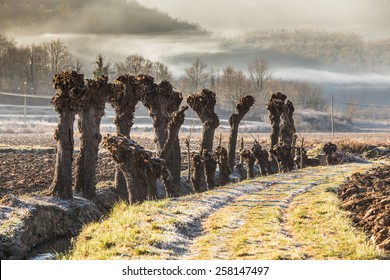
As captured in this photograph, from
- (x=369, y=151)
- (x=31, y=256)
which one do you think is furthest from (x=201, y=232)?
(x=369, y=151)

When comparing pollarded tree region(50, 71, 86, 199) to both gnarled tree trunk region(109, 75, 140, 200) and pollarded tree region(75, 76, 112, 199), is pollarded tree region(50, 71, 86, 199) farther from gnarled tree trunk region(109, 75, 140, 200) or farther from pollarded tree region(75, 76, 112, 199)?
gnarled tree trunk region(109, 75, 140, 200)

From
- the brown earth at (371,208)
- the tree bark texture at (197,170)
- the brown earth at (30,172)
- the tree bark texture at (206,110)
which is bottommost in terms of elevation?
the brown earth at (30,172)

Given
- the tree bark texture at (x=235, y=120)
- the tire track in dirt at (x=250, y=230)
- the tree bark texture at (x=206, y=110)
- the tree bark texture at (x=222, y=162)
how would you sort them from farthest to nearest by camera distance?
the tree bark texture at (x=235, y=120) < the tree bark texture at (x=206, y=110) < the tree bark texture at (x=222, y=162) < the tire track in dirt at (x=250, y=230)

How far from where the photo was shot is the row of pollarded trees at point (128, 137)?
A: 26516 mm

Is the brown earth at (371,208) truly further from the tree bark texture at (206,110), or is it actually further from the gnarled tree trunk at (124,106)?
the tree bark texture at (206,110)

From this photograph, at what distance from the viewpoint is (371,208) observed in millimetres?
19172

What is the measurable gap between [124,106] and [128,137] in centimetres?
177

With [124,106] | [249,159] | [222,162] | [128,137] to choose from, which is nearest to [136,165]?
[124,106]

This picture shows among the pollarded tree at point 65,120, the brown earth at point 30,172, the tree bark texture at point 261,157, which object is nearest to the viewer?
the pollarded tree at point 65,120

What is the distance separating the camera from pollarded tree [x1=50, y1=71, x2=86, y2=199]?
91.8 feet

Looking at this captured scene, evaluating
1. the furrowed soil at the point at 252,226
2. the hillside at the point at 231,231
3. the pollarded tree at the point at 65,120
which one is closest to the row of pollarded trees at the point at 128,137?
the pollarded tree at the point at 65,120

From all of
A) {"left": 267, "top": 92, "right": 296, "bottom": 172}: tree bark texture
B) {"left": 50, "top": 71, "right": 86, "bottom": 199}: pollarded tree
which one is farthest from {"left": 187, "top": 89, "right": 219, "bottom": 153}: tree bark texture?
{"left": 50, "top": 71, "right": 86, "bottom": 199}: pollarded tree

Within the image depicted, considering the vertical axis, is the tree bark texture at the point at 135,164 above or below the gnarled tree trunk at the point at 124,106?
below

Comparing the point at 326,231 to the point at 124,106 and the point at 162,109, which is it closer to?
the point at 124,106
